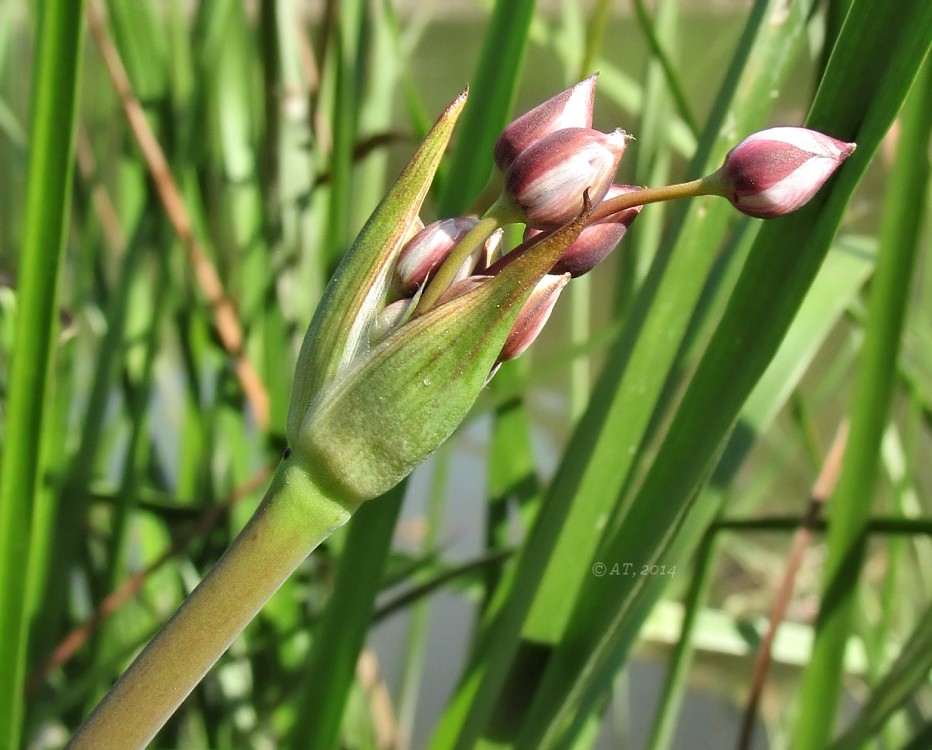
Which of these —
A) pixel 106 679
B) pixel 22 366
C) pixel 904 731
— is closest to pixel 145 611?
pixel 106 679

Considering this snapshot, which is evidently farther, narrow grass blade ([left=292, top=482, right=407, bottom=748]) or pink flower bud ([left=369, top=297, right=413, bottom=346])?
narrow grass blade ([left=292, top=482, right=407, bottom=748])

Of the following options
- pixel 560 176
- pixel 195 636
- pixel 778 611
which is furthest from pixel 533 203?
pixel 778 611

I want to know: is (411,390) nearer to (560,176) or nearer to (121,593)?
(560,176)

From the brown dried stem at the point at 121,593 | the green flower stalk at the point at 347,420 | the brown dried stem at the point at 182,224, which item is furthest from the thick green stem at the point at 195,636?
the brown dried stem at the point at 182,224

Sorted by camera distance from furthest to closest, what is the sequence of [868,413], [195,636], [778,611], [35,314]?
1. [778,611]
2. [868,413]
3. [35,314]
4. [195,636]

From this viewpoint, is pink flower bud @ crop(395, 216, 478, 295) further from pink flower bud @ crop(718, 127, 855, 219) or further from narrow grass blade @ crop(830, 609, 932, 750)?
narrow grass blade @ crop(830, 609, 932, 750)

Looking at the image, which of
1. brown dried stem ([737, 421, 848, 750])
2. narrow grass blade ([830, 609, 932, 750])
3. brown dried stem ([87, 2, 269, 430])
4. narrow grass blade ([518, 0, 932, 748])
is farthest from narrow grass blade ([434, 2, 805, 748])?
brown dried stem ([87, 2, 269, 430])
